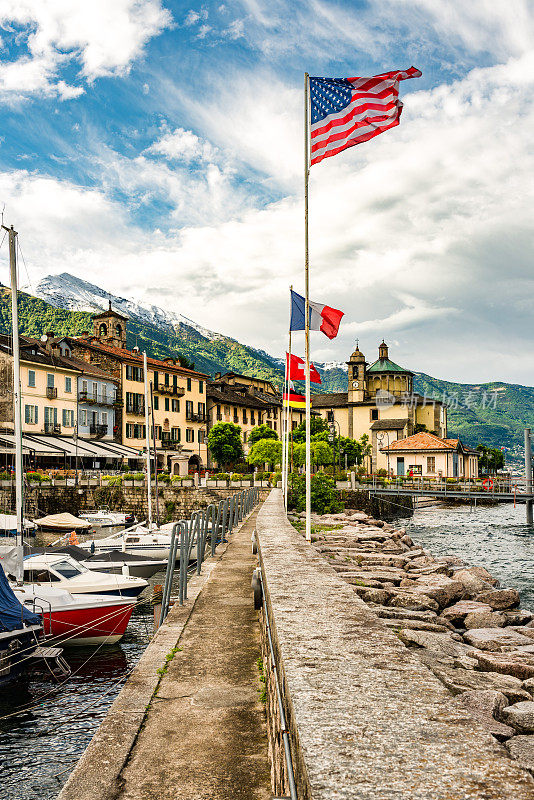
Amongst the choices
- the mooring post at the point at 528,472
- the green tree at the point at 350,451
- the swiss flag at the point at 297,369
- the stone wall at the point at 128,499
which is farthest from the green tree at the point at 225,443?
the swiss flag at the point at 297,369

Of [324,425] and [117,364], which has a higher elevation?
[117,364]

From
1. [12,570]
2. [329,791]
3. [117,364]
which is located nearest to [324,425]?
[117,364]

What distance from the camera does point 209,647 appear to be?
8594mm

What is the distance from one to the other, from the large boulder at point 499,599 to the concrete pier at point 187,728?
9098 mm

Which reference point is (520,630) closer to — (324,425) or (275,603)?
(275,603)

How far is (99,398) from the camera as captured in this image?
220 feet

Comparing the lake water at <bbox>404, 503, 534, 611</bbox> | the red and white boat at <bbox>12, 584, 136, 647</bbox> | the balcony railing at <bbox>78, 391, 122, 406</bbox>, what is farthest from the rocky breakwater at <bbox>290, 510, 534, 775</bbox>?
the balcony railing at <bbox>78, 391, 122, 406</bbox>

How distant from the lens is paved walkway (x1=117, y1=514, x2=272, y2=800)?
15.8 ft

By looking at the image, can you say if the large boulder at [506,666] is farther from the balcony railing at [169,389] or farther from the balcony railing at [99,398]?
the balcony railing at [169,389]

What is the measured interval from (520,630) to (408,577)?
185 inches

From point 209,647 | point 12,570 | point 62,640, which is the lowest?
point 62,640

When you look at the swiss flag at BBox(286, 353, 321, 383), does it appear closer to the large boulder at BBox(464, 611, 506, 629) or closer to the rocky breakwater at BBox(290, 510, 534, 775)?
the rocky breakwater at BBox(290, 510, 534, 775)

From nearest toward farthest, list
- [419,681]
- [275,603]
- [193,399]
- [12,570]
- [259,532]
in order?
1. [419,681]
2. [275,603]
3. [259,532]
4. [12,570]
5. [193,399]

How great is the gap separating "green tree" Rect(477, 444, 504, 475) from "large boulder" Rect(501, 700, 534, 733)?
117 metres
